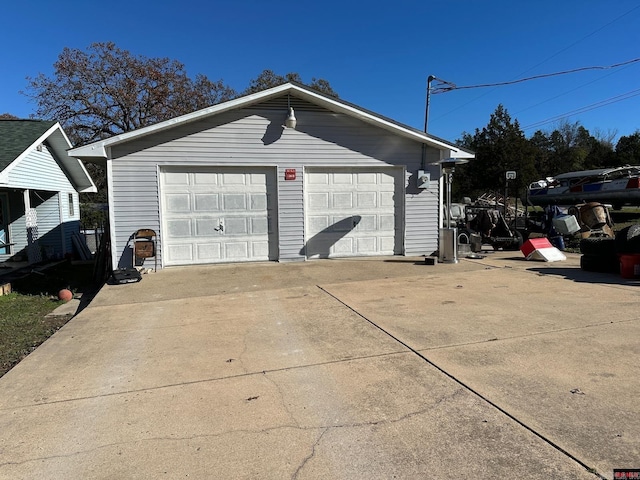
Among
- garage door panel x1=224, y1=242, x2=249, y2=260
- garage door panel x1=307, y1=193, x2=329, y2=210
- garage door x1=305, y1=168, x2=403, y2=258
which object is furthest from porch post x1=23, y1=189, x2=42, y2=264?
garage door x1=305, y1=168, x2=403, y2=258

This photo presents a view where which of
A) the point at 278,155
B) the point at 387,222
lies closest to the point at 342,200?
the point at 387,222

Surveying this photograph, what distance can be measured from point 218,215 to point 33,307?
3934mm

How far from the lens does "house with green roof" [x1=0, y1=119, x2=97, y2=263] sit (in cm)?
1175

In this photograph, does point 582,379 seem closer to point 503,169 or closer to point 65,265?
point 65,265

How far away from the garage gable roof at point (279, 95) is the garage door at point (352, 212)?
105cm

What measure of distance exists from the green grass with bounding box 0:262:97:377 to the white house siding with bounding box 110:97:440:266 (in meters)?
1.76

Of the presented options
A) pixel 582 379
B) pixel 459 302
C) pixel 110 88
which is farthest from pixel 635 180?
pixel 110 88

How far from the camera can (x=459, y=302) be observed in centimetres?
602

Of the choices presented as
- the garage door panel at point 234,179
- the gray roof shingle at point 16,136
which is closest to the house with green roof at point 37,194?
the gray roof shingle at point 16,136

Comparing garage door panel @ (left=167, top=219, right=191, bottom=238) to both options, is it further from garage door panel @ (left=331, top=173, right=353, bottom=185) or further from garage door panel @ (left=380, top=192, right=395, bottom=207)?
garage door panel @ (left=380, top=192, right=395, bottom=207)

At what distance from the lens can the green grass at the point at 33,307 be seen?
528 cm

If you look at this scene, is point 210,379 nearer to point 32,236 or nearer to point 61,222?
point 32,236

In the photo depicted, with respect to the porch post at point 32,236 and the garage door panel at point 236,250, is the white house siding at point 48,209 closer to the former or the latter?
the porch post at point 32,236

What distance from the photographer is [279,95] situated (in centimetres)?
955
